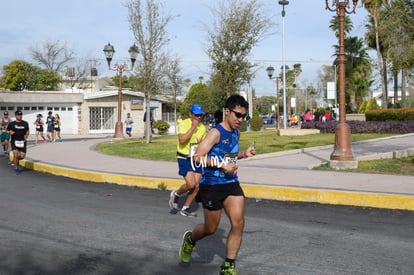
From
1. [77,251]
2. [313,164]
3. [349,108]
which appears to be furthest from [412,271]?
[349,108]

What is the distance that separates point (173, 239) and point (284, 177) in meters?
5.41

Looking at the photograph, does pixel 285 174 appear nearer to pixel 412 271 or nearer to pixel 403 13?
pixel 403 13

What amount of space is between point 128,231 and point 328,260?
266cm

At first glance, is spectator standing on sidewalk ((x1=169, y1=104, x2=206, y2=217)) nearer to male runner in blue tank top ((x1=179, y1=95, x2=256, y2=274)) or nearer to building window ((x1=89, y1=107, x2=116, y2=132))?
male runner in blue tank top ((x1=179, y1=95, x2=256, y2=274))

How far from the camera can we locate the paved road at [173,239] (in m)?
5.20

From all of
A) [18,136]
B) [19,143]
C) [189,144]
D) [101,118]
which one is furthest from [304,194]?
[101,118]

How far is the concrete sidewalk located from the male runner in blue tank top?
183 inches

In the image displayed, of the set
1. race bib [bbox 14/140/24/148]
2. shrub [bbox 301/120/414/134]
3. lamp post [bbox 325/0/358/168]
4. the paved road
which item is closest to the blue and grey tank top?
the paved road

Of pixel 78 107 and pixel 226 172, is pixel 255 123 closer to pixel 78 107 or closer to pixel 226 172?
pixel 78 107

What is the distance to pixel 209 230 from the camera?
505 centimetres

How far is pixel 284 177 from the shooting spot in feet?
37.5

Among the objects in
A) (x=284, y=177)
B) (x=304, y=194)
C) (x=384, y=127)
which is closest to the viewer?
(x=304, y=194)

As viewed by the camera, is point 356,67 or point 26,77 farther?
point 26,77

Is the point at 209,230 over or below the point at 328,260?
over
